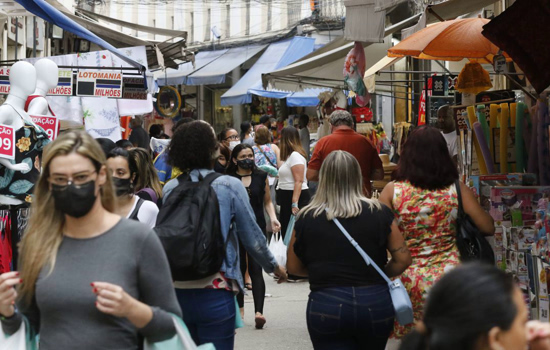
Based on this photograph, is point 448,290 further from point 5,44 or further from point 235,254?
point 5,44

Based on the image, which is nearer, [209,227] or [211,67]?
[209,227]

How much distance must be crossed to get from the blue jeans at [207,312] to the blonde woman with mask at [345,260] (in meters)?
0.48

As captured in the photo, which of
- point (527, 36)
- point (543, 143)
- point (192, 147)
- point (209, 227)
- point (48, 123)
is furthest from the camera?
point (48, 123)

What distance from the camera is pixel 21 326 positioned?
142 inches

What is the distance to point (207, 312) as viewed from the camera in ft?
17.0

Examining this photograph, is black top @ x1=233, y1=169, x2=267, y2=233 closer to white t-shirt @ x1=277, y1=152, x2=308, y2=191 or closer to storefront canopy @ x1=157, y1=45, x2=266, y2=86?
white t-shirt @ x1=277, y1=152, x2=308, y2=191

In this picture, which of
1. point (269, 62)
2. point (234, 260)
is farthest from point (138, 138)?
point (269, 62)

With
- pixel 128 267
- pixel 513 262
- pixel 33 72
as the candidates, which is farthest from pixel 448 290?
pixel 33 72

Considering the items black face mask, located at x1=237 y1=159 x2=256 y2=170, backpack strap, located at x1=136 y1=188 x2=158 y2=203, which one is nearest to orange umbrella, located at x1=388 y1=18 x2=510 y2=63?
black face mask, located at x1=237 y1=159 x2=256 y2=170

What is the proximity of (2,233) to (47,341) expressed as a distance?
440cm

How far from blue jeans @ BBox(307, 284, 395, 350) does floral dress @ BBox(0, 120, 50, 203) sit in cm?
359

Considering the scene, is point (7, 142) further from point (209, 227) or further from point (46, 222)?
point (46, 222)

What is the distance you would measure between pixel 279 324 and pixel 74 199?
637 centimetres

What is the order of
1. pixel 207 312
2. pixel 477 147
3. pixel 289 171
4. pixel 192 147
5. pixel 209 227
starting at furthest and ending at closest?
1. pixel 289 171
2. pixel 477 147
3. pixel 192 147
4. pixel 207 312
5. pixel 209 227
